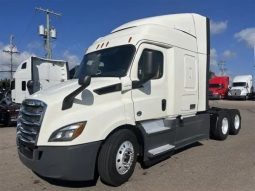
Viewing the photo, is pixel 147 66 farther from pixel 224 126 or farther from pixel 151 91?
pixel 224 126

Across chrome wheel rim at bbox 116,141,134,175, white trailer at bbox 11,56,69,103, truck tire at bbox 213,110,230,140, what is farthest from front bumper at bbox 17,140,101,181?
white trailer at bbox 11,56,69,103

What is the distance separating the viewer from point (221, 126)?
10.6 m

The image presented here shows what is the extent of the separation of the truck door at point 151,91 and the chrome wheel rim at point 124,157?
637mm

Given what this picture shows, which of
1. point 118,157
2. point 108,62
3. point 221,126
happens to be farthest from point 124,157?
point 221,126

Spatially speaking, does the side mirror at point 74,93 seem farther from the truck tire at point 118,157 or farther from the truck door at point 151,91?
the truck door at point 151,91

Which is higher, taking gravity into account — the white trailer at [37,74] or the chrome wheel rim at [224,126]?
the white trailer at [37,74]

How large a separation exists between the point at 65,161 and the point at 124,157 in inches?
46.6

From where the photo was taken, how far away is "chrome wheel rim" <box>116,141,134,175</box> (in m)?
6.19

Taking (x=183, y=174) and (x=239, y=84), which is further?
(x=239, y=84)

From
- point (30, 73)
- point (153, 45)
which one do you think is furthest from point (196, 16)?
point (30, 73)

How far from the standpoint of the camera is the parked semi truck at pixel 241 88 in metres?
44.2

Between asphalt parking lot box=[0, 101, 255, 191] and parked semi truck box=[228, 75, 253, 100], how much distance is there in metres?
36.5

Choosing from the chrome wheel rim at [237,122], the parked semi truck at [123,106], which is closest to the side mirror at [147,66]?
the parked semi truck at [123,106]

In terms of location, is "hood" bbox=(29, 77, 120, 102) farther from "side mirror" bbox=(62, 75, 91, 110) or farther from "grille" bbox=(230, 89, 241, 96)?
"grille" bbox=(230, 89, 241, 96)
